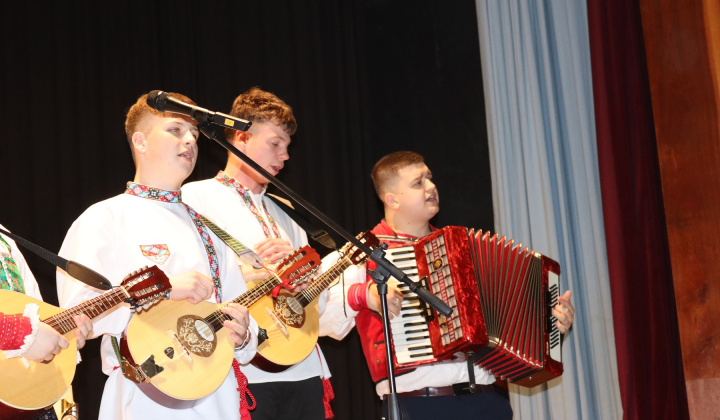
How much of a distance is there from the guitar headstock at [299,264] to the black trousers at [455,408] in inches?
29.0

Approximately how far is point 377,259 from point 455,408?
1.11m

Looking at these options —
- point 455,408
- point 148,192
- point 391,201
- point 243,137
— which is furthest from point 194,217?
point 455,408

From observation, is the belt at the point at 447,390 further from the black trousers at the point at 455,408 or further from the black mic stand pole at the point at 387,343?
the black mic stand pole at the point at 387,343

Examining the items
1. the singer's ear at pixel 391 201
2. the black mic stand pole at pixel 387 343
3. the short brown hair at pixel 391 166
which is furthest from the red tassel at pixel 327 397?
the short brown hair at pixel 391 166

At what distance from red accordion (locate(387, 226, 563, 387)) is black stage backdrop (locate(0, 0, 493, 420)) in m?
1.66

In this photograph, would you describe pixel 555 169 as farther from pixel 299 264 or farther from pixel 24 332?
pixel 24 332

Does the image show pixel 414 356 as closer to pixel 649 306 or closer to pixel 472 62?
pixel 649 306

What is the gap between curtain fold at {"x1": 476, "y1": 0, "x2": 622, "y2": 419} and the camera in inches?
182

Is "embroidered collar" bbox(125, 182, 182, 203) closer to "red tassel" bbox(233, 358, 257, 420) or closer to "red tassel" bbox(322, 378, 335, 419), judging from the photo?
"red tassel" bbox(233, 358, 257, 420)

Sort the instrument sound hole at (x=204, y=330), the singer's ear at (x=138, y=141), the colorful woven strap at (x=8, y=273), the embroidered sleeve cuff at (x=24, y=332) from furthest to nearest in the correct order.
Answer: the singer's ear at (x=138, y=141)
the instrument sound hole at (x=204, y=330)
the colorful woven strap at (x=8, y=273)
the embroidered sleeve cuff at (x=24, y=332)

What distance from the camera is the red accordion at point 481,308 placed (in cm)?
303

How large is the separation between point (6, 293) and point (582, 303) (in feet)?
10.9

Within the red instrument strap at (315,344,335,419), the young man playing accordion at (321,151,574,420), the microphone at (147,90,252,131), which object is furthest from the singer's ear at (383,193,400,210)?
the microphone at (147,90,252,131)

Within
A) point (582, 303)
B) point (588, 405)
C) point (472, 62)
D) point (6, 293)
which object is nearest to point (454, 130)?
point (472, 62)
